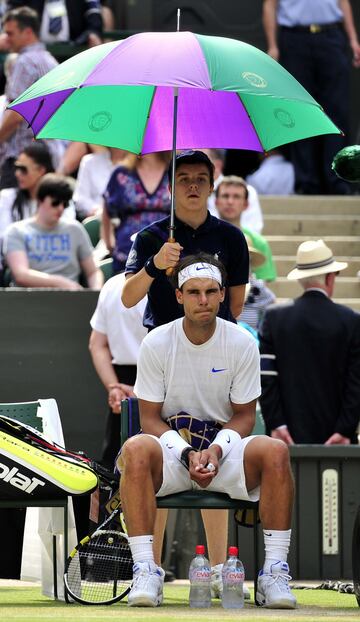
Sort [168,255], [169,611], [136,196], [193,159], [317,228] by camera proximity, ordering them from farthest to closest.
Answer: [317,228] → [136,196] → [193,159] → [168,255] → [169,611]

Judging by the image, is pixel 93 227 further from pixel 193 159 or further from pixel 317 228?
pixel 193 159

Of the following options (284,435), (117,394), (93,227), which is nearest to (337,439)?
(284,435)

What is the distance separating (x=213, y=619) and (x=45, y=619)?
0.62m

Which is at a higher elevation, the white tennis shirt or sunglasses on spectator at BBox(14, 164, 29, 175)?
sunglasses on spectator at BBox(14, 164, 29, 175)

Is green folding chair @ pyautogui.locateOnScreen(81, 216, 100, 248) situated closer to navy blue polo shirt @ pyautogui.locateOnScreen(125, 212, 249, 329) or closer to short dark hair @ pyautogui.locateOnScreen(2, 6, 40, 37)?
short dark hair @ pyautogui.locateOnScreen(2, 6, 40, 37)

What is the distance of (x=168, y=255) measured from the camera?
7.59 m

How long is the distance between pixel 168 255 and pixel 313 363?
2.66 meters

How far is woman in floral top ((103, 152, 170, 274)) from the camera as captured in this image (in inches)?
434

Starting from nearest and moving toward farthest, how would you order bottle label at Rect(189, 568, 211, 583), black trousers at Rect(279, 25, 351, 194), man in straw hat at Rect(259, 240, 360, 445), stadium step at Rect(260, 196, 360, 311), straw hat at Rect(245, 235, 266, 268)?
bottle label at Rect(189, 568, 211, 583)
man in straw hat at Rect(259, 240, 360, 445)
straw hat at Rect(245, 235, 266, 268)
stadium step at Rect(260, 196, 360, 311)
black trousers at Rect(279, 25, 351, 194)

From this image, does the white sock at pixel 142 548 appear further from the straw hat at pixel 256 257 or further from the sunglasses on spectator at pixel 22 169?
the sunglasses on spectator at pixel 22 169

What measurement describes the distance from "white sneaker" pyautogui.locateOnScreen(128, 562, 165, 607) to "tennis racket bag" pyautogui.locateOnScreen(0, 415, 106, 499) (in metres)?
0.51

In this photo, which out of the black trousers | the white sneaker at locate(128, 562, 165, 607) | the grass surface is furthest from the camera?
the black trousers

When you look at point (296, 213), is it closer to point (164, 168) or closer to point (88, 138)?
point (164, 168)

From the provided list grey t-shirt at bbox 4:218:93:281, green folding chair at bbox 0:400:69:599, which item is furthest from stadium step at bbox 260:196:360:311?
green folding chair at bbox 0:400:69:599
